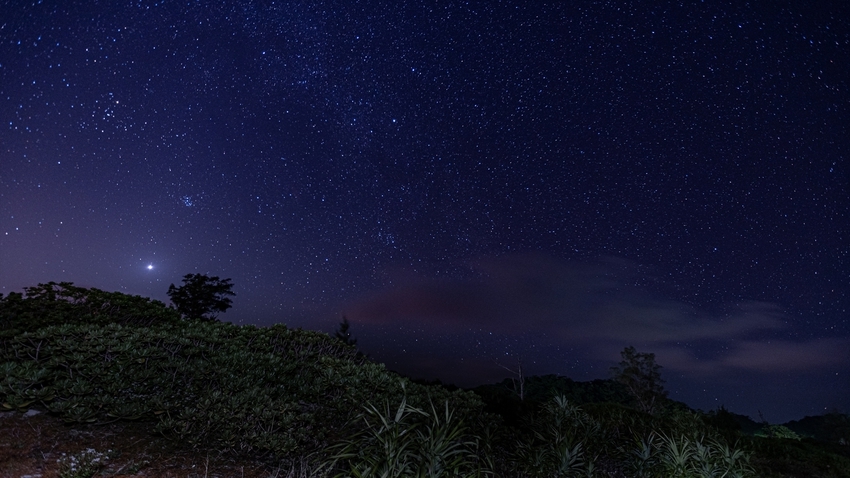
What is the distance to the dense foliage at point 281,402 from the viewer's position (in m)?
6.40

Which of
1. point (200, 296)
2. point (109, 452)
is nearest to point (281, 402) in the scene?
point (109, 452)

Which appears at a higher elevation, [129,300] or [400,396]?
[129,300]

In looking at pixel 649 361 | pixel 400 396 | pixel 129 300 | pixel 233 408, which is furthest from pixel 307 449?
pixel 649 361

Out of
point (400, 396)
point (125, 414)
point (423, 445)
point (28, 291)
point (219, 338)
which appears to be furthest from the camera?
point (28, 291)

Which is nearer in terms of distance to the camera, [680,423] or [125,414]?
[125,414]

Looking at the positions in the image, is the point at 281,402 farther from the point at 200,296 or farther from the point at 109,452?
the point at 200,296

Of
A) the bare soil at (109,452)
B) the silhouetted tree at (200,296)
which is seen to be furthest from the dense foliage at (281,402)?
the silhouetted tree at (200,296)

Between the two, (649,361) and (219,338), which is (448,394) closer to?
(219,338)

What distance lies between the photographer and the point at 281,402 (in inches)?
308

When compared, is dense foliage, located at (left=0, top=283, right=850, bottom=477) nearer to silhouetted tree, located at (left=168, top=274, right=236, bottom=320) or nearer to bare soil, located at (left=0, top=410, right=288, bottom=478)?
bare soil, located at (left=0, top=410, right=288, bottom=478)

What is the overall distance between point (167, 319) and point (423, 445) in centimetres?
1055

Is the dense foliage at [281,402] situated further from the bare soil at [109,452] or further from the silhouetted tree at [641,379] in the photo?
the silhouetted tree at [641,379]

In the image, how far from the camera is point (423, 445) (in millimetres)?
5574

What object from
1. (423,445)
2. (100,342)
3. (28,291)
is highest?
(28,291)
